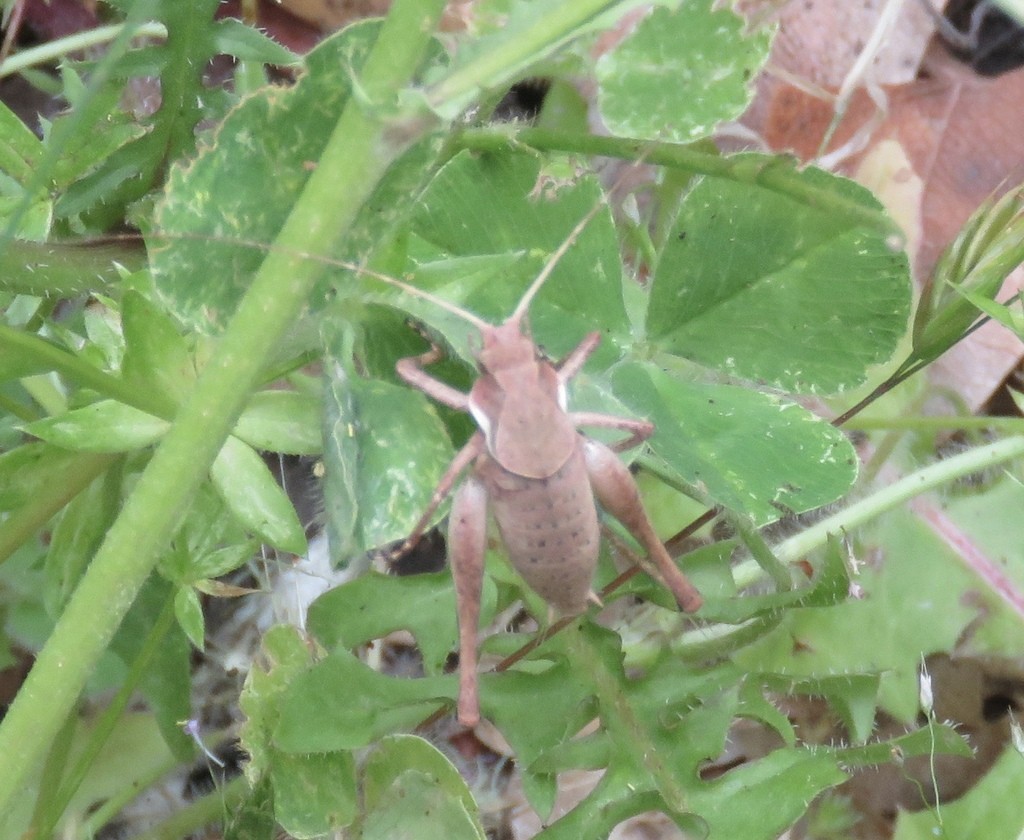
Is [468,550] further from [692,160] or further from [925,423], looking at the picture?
[925,423]

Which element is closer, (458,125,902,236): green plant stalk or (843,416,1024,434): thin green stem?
(458,125,902,236): green plant stalk

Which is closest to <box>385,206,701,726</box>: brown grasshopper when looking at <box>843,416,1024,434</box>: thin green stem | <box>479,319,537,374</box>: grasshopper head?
<box>479,319,537,374</box>: grasshopper head

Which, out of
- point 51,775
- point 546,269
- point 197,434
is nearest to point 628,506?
point 546,269

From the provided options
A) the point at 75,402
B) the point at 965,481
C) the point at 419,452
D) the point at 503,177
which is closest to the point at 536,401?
the point at 419,452

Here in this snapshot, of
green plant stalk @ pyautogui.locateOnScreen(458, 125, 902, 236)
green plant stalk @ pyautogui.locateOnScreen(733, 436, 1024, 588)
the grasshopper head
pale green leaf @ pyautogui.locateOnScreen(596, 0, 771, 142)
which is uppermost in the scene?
pale green leaf @ pyautogui.locateOnScreen(596, 0, 771, 142)

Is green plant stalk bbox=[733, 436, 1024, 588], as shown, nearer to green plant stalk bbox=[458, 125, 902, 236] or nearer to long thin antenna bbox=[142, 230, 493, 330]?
green plant stalk bbox=[458, 125, 902, 236]

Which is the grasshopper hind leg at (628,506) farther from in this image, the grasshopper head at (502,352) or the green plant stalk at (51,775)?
the green plant stalk at (51,775)
